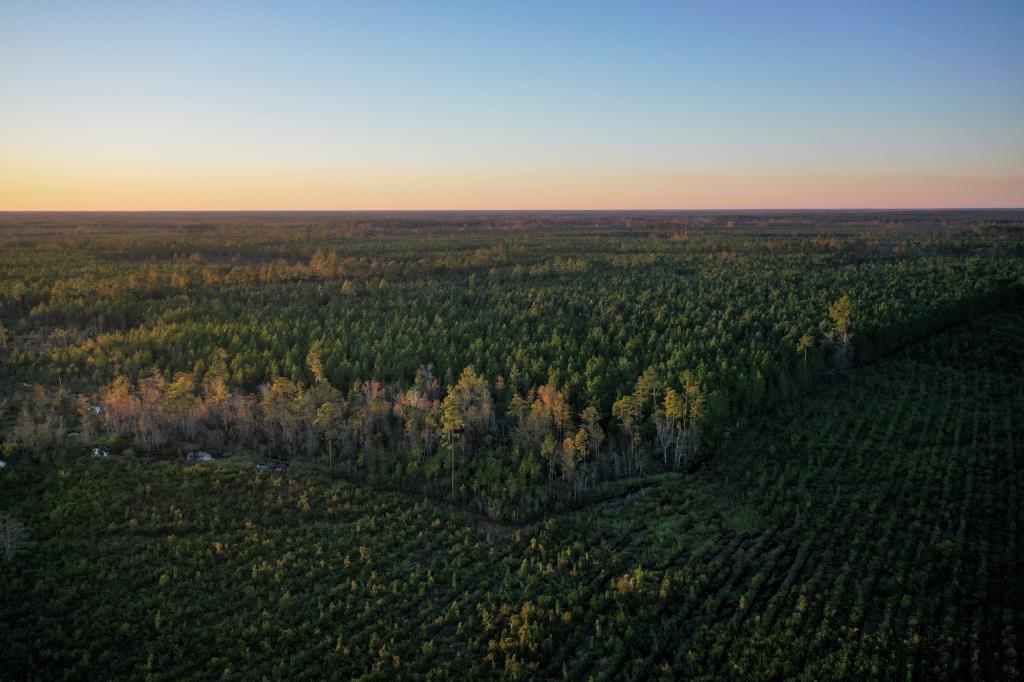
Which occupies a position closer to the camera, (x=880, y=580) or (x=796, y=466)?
(x=880, y=580)

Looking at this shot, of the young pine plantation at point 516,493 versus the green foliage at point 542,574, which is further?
the young pine plantation at point 516,493

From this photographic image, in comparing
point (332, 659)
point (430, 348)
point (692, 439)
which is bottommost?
point (332, 659)

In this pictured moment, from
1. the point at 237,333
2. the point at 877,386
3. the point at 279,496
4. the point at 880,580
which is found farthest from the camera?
the point at 237,333

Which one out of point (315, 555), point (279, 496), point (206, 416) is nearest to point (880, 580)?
point (315, 555)

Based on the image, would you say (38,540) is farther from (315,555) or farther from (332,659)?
(332,659)

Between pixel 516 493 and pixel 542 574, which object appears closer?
pixel 542 574

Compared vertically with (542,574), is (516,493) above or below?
above

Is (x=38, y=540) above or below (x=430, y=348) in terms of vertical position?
below

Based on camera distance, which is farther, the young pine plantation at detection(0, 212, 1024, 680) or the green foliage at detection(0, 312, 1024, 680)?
the young pine plantation at detection(0, 212, 1024, 680)
